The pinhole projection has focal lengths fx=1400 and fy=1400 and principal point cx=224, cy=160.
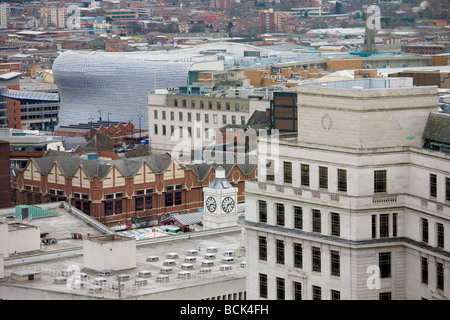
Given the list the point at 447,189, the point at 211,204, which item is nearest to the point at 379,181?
the point at 447,189

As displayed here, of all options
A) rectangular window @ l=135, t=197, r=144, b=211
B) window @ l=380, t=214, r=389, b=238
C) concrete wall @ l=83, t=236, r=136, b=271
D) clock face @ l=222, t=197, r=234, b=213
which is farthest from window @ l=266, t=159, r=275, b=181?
rectangular window @ l=135, t=197, r=144, b=211

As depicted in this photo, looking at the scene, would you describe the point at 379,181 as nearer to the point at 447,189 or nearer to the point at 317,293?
the point at 447,189

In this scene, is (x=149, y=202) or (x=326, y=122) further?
(x=149, y=202)

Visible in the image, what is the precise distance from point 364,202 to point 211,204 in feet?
131

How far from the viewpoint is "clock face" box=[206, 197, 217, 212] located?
90.5 m

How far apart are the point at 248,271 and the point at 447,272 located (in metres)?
9.23

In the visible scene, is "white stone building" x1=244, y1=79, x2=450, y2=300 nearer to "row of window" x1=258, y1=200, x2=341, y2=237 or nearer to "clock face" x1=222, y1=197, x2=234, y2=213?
"row of window" x1=258, y1=200, x2=341, y2=237

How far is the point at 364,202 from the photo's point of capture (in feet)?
169

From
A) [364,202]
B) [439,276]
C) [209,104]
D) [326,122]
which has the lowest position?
[209,104]

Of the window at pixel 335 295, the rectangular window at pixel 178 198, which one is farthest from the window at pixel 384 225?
the rectangular window at pixel 178 198

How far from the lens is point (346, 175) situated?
170ft

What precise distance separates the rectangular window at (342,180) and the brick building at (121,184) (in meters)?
67.9

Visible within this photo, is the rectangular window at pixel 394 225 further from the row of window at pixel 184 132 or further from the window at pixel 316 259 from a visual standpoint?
the row of window at pixel 184 132

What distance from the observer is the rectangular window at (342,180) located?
2042 inches
